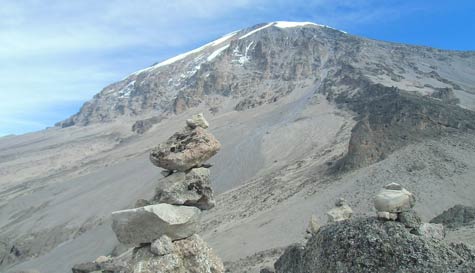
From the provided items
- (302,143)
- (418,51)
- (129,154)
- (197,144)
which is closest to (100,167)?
(129,154)

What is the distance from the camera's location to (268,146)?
57375mm

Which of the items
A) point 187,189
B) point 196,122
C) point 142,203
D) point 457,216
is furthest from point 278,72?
point 142,203

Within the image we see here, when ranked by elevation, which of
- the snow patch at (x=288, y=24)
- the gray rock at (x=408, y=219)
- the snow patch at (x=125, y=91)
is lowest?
the gray rock at (x=408, y=219)

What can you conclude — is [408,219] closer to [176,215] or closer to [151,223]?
[176,215]

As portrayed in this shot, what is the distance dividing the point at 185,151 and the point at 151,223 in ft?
4.77

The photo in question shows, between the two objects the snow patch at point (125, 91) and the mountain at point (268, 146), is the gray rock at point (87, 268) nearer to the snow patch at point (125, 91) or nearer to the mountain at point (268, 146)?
the mountain at point (268, 146)

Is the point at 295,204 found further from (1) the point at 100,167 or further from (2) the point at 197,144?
(1) the point at 100,167

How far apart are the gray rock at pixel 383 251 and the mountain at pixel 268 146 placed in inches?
533

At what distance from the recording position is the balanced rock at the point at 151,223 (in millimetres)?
7441

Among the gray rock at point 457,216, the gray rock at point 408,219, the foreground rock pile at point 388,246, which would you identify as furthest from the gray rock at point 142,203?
the gray rock at point 457,216

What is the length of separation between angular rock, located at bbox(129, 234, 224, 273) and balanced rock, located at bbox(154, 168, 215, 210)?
25.2 inches

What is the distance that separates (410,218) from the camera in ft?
18.2

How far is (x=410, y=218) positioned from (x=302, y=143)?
162 feet

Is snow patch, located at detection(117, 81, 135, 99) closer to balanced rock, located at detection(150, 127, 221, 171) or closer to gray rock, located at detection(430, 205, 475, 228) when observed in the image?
gray rock, located at detection(430, 205, 475, 228)
